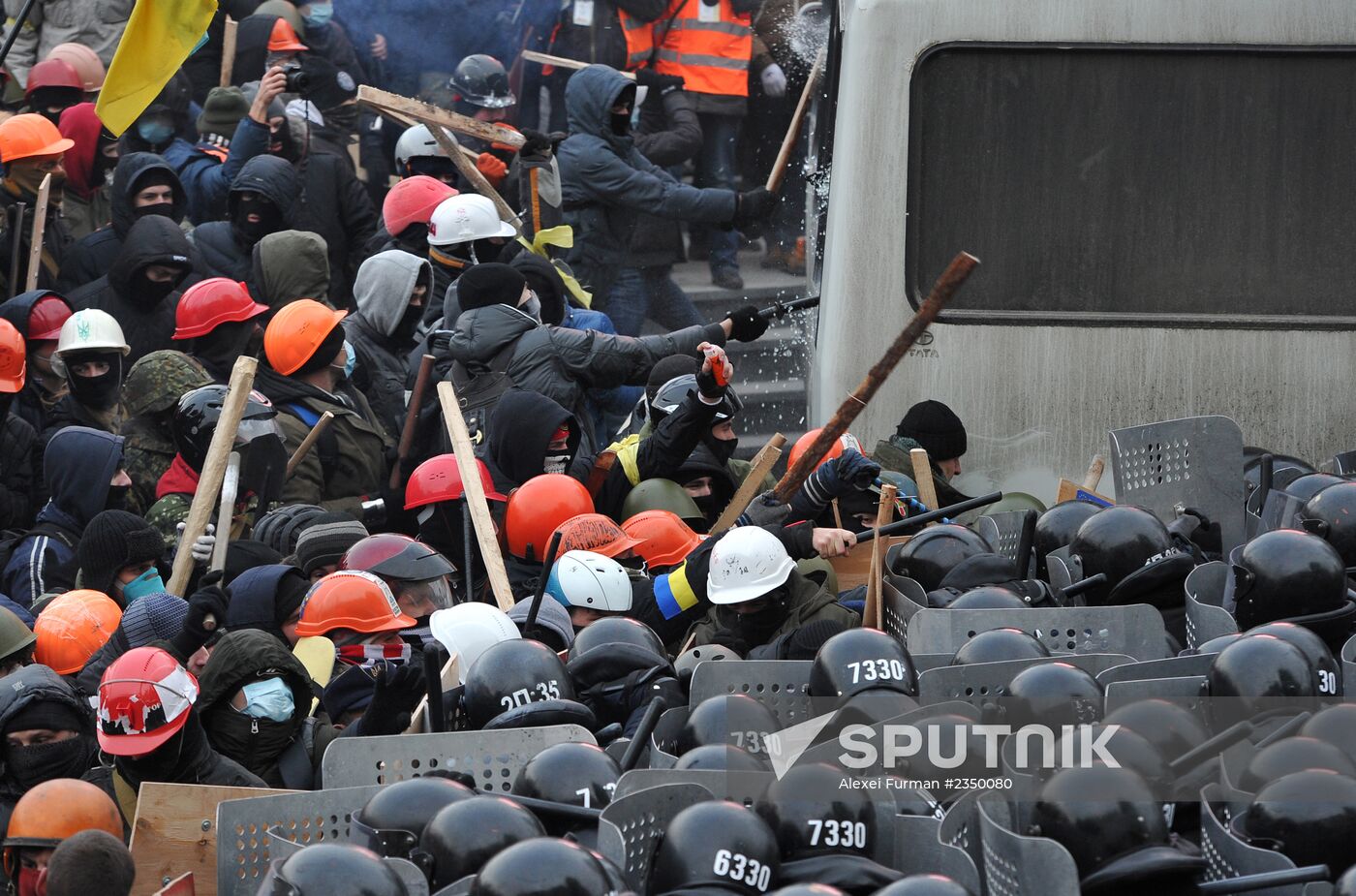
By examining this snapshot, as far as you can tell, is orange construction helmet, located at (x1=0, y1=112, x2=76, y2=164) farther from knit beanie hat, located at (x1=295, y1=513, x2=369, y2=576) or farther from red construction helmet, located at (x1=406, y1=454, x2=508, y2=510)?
knit beanie hat, located at (x1=295, y1=513, x2=369, y2=576)

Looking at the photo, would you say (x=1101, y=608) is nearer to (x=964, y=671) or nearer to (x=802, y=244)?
(x=964, y=671)

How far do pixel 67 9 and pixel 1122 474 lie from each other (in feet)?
28.4

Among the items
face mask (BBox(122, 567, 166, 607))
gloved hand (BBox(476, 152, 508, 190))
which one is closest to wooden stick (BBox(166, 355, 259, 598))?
face mask (BBox(122, 567, 166, 607))

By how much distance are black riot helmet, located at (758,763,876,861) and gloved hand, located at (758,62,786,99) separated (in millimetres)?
9615

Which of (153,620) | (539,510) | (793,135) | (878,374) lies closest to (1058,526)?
(878,374)

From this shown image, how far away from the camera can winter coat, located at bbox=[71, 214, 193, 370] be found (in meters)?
9.95

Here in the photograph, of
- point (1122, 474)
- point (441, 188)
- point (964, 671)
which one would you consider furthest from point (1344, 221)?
point (441, 188)

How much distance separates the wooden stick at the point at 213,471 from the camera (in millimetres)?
7836

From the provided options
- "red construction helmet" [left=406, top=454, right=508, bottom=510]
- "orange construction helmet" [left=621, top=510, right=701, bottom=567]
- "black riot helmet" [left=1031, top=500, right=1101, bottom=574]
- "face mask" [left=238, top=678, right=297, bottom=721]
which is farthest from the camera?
"red construction helmet" [left=406, top=454, right=508, bottom=510]

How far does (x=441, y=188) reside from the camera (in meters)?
11.1

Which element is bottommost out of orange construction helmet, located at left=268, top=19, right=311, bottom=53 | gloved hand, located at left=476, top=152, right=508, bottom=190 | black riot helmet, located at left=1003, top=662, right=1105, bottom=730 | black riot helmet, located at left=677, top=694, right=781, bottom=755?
black riot helmet, located at left=677, top=694, right=781, bottom=755

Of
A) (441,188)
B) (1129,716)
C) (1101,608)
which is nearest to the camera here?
(1129,716)

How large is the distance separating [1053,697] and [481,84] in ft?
27.6

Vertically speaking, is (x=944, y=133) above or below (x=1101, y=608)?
above
